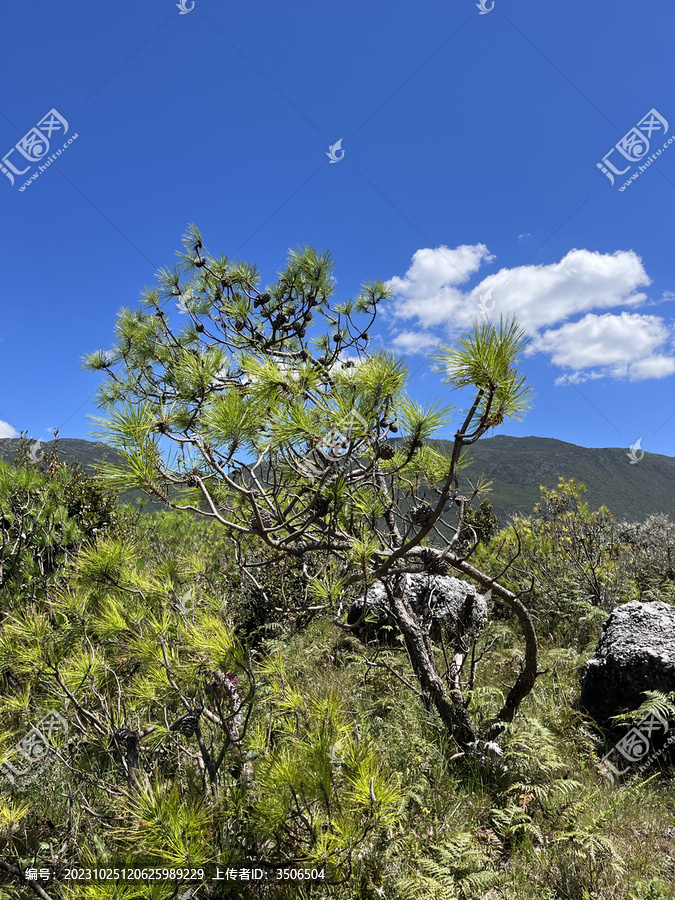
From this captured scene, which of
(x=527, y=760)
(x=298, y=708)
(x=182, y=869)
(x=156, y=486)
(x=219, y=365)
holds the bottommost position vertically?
(x=527, y=760)

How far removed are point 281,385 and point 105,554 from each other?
1335mm

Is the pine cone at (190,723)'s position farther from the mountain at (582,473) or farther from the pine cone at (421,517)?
the mountain at (582,473)

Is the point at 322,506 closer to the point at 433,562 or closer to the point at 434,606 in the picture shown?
the point at 433,562

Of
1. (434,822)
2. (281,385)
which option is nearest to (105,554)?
(281,385)

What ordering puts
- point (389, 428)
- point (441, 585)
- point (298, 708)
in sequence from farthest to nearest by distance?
point (441, 585) → point (389, 428) → point (298, 708)

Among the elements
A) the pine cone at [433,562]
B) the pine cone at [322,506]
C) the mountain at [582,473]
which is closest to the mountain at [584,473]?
the mountain at [582,473]

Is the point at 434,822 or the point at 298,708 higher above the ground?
the point at 298,708

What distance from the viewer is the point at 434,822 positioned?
8.56 ft

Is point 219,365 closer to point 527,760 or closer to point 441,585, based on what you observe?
point 527,760

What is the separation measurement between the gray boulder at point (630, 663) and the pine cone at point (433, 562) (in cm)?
234

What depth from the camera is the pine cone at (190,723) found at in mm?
1909

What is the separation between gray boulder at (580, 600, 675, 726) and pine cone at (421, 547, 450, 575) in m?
2.34

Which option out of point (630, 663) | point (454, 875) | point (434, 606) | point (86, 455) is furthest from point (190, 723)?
point (86, 455)

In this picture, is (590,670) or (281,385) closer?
(281,385)
